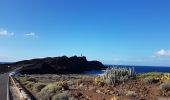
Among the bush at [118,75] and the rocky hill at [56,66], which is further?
the rocky hill at [56,66]

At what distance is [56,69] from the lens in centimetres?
11562

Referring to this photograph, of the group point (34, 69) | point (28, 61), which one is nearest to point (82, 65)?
point (28, 61)

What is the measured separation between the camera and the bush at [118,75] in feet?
82.2

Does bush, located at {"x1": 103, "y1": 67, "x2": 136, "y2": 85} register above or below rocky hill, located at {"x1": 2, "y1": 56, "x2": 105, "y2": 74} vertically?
below

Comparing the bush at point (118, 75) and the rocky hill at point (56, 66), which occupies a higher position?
the rocky hill at point (56, 66)

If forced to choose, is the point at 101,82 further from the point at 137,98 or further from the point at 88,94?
the point at 137,98

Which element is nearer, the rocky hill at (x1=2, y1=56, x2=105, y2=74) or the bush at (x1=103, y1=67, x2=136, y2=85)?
the bush at (x1=103, y1=67, x2=136, y2=85)

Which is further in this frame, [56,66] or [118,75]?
[56,66]

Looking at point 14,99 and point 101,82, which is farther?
point 101,82

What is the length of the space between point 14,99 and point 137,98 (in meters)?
8.70

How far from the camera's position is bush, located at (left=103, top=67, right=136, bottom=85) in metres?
25.0

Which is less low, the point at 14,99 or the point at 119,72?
the point at 119,72

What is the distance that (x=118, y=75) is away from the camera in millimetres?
25969

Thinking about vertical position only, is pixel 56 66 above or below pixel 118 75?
above
